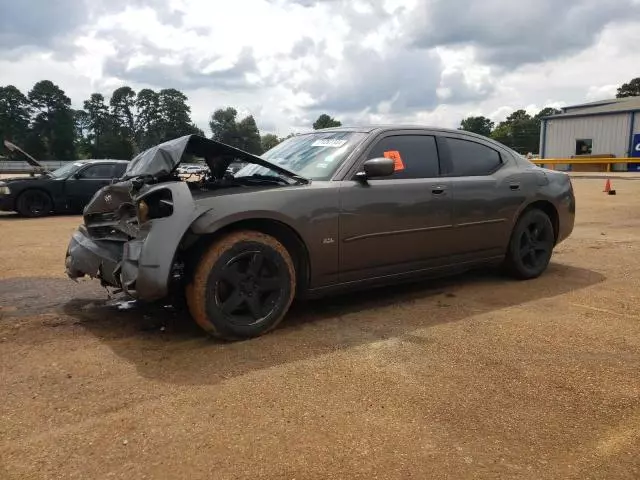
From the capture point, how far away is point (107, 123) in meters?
90.1

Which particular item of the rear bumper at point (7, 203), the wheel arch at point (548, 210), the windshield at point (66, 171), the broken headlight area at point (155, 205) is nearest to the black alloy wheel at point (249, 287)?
the broken headlight area at point (155, 205)

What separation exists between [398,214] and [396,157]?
0.53m

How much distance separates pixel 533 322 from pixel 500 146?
2130mm

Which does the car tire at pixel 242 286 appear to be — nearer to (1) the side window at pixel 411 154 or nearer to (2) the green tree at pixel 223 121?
(1) the side window at pixel 411 154

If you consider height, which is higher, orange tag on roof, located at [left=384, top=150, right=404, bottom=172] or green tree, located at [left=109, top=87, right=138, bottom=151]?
green tree, located at [left=109, top=87, right=138, bottom=151]

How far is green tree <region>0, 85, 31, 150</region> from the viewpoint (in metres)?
75.5

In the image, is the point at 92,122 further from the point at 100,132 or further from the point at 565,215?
the point at 565,215

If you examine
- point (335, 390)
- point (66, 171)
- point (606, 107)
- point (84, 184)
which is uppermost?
point (606, 107)

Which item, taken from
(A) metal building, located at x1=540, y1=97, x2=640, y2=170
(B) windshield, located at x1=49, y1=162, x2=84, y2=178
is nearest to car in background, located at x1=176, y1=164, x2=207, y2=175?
(B) windshield, located at x1=49, y1=162, x2=84, y2=178

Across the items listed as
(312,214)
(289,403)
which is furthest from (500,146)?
(289,403)

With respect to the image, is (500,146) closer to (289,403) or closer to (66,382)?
(289,403)

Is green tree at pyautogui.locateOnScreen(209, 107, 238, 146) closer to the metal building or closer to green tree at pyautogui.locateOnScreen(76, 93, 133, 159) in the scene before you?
green tree at pyautogui.locateOnScreen(76, 93, 133, 159)

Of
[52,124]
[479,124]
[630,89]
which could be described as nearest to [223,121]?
[52,124]

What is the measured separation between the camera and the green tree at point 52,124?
254ft
